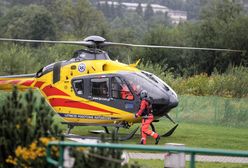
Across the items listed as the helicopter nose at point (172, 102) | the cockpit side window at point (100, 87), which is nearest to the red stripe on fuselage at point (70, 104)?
the cockpit side window at point (100, 87)

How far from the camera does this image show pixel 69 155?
856 centimetres

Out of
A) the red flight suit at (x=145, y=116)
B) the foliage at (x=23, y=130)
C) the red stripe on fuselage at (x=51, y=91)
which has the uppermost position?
the foliage at (x=23, y=130)

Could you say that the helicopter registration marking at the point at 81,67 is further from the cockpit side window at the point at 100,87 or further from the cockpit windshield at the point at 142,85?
the cockpit windshield at the point at 142,85

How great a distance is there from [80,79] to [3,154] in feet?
35.6

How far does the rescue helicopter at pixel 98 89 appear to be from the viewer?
20.5m

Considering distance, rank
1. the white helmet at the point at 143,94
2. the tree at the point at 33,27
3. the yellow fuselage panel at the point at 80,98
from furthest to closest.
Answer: the tree at the point at 33,27 < the yellow fuselage panel at the point at 80,98 < the white helmet at the point at 143,94

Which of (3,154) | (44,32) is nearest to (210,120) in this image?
(3,154)

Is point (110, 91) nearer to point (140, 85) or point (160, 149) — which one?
point (140, 85)

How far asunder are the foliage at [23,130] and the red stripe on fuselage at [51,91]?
1085 cm

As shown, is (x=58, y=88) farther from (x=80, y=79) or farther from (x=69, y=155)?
(x=69, y=155)

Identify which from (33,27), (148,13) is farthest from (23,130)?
(148,13)

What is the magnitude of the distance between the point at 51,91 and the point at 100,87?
1673mm

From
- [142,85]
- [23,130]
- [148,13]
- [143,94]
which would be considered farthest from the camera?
[148,13]

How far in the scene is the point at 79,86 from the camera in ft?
68.8
